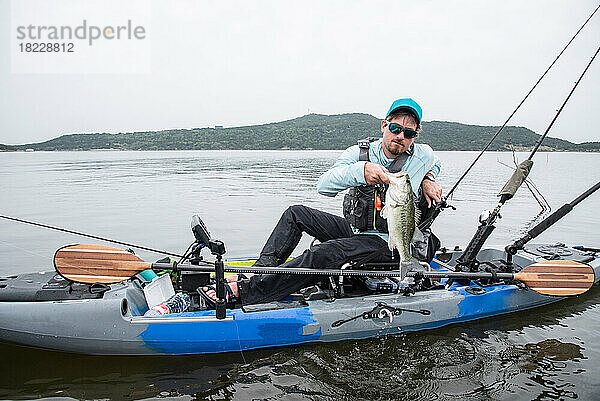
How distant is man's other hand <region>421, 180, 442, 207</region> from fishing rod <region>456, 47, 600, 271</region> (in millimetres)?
1287

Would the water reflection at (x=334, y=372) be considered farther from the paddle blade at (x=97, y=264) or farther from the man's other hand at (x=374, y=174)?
the man's other hand at (x=374, y=174)

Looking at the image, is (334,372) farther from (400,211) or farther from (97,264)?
(97,264)

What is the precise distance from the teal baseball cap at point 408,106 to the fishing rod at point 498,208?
179 cm

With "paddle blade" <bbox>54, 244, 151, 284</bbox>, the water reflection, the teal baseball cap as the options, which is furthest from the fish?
"paddle blade" <bbox>54, 244, 151, 284</bbox>

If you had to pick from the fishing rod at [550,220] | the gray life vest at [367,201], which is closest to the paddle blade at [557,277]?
the fishing rod at [550,220]

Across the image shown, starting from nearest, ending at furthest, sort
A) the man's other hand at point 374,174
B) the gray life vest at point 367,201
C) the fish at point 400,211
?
1. the fish at point 400,211
2. the man's other hand at point 374,174
3. the gray life vest at point 367,201

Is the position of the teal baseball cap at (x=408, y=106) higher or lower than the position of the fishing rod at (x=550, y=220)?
higher

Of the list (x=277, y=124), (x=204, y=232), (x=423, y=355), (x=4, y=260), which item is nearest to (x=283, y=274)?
(x=204, y=232)

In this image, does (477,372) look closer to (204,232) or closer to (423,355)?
(423,355)

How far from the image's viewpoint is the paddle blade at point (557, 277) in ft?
17.9

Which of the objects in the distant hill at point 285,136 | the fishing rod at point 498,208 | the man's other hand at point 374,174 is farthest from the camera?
the distant hill at point 285,136

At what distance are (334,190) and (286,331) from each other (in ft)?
5.03

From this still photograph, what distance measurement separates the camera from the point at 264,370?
14.9 feet

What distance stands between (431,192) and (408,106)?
3.13ft
